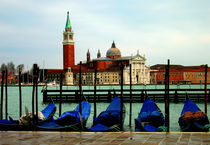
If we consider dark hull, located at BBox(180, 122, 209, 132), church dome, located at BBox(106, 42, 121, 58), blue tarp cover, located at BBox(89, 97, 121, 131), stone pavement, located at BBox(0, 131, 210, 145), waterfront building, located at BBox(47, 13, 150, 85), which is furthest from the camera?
church dome, located at BBox(106, 42, 121, 58)

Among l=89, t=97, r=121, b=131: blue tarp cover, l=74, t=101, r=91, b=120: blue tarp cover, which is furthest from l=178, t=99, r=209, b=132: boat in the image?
l=74, t=101, r=91, b=120: blue tarp cover

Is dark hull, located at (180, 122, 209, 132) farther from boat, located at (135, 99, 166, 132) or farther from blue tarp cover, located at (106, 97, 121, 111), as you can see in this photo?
blue tarp cover, located at (106, 97, 121, 111)

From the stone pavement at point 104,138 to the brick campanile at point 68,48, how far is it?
336 feet

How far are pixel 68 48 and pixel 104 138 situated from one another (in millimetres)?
103425

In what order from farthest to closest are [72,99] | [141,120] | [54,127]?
1. [72,99]
2. [141,120]
3. [54,127]

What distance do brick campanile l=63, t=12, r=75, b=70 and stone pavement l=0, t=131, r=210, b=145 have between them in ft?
336

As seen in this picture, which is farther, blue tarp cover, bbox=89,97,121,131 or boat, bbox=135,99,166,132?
blue tarp cover, bbox=89,97,121,131

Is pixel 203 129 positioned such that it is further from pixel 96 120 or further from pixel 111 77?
pixel 111 77

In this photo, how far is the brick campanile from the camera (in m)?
111

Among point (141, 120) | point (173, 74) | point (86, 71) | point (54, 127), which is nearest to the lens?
point (54, 127)

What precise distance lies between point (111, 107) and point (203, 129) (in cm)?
374

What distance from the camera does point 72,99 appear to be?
38281mm

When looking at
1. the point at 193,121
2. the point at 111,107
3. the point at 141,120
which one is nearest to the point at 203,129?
the point at 193,121

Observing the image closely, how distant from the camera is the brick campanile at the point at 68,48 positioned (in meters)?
111
